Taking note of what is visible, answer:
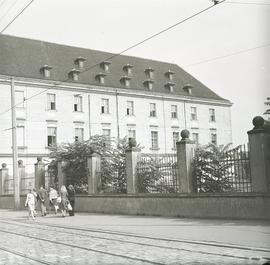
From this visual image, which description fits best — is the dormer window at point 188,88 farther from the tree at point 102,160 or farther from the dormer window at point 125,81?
the tree at point 102,160

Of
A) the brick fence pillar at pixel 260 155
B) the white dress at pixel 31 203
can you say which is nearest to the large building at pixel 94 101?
the white dress at pixel 31 203

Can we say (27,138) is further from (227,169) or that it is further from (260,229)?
(260,229)

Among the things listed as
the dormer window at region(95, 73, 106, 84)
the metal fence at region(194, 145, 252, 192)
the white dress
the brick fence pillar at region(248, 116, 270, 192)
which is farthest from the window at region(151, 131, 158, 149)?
the brick fence pillar at region(248, 116, 270, 192)

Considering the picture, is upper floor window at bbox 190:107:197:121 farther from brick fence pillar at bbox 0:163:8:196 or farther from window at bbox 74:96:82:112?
brick fence pillar at bbox 0:163:8:196

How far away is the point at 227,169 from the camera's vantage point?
691 inches

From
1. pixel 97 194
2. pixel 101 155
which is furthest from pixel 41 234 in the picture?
pixel 101 155

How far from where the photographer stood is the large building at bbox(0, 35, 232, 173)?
42.9m

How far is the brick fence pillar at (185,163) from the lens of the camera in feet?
60.3

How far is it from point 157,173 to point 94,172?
5.13 m

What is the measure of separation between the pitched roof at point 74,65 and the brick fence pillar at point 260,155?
31220 mm

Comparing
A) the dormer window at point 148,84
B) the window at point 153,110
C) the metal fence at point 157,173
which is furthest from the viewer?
the dormer window at point 148,84

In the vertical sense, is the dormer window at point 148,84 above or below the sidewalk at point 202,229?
above

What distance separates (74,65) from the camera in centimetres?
4994

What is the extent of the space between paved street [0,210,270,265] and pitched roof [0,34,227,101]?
30.3 meters
